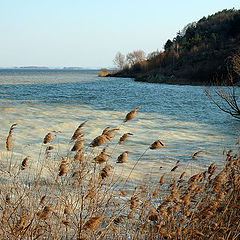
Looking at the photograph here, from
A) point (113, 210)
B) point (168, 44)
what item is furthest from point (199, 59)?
point (113, 210)

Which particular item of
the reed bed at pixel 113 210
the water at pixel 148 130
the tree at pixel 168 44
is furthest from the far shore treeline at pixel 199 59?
the reed bed at pixel 113 210

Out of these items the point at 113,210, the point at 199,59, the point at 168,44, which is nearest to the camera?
the point at 113,210

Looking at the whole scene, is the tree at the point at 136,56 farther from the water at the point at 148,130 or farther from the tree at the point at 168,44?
the water at the point at 148,130

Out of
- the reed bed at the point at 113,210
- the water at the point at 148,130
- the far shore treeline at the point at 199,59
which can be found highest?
the far shore treeline at the point at 199,59

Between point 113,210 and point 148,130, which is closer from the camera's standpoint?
point 113,210

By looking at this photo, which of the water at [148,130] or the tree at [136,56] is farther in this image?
the tree at [136,56]

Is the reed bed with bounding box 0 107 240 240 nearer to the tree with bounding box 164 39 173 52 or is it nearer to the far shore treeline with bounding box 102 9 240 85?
the far shore treeline with bounding box 102 9 240 85

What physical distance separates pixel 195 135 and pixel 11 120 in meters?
7.96

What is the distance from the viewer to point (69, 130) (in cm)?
1267

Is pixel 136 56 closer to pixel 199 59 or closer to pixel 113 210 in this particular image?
pixel 199 59

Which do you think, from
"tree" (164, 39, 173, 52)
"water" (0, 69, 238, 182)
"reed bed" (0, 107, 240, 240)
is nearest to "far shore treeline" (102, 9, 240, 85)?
"tree" (164, 39, 173, 52)

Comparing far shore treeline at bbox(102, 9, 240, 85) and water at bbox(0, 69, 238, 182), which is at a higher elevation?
far shore treeline at bbox(102, 9, 240, 85)

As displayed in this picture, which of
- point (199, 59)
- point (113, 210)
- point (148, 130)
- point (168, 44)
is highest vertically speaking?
point (168, 44)

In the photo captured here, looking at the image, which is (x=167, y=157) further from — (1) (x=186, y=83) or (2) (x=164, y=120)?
(1) (x=186, y=83)
